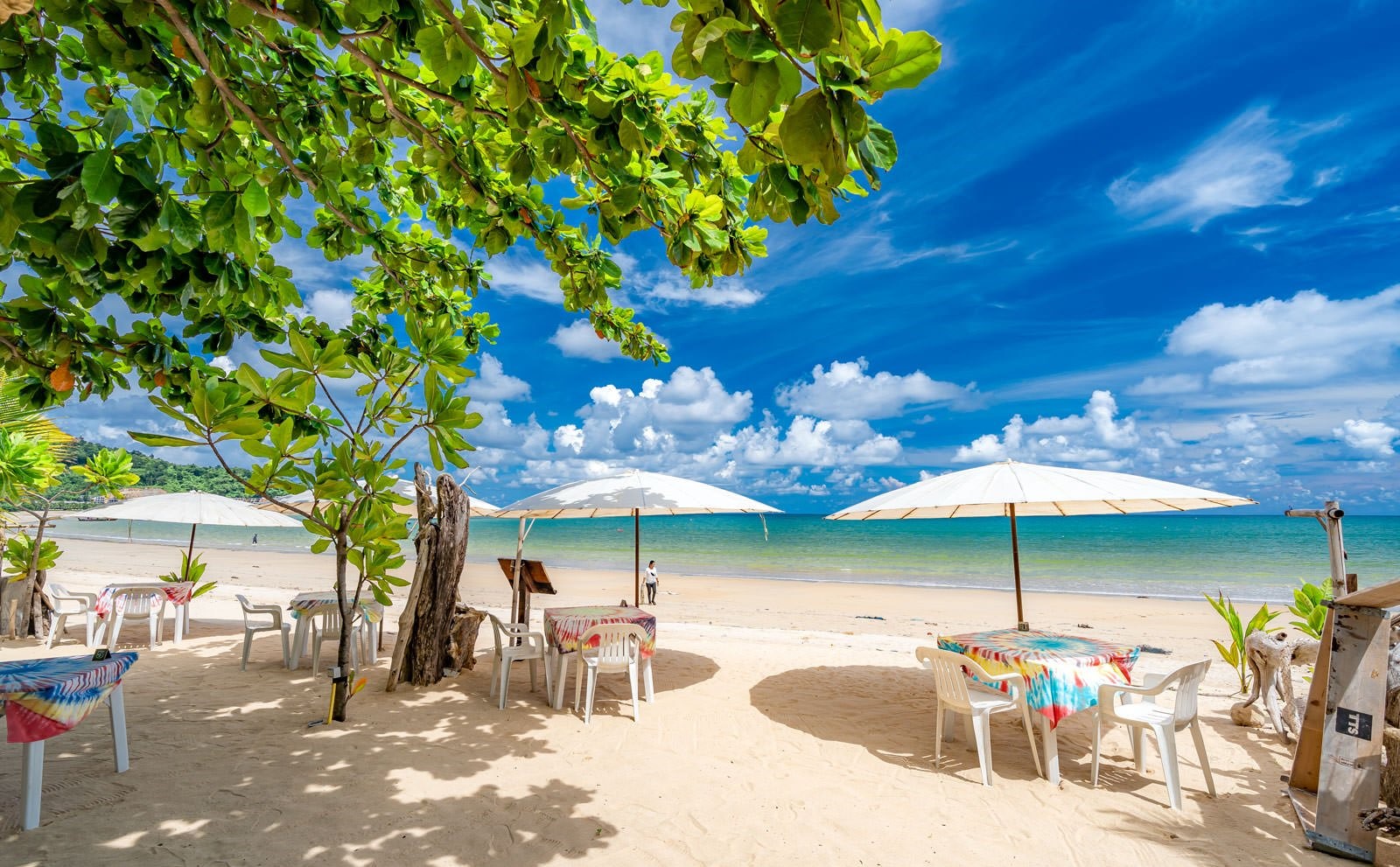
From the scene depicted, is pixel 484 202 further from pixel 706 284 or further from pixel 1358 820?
pixel 1358 820

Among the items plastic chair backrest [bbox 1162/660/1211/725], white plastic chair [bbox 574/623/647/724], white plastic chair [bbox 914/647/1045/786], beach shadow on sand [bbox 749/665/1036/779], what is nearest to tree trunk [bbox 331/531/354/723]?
white plastic chair [bbox 574/623/647/724]

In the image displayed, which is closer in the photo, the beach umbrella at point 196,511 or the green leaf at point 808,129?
the green leaf at point 808,129

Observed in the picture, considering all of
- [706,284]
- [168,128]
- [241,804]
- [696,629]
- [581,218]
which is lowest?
[696,629]

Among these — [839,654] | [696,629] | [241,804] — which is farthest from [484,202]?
[696,629]

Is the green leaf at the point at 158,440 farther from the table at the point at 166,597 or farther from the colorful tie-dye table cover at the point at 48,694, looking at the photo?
the table at the point at 166,597

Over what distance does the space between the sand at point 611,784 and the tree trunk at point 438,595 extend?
0.32m

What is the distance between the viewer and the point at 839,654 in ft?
26.2

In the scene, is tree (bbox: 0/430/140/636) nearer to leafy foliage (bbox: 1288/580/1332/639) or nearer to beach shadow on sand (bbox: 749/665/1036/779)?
beach shadow on sand (bbox: 749/665/1036/779)

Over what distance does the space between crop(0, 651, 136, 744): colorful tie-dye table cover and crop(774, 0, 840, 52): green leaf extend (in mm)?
4436

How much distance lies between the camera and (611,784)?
3795mm

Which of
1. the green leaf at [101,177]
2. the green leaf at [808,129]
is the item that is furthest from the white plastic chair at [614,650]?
the green leaf at [808,129]

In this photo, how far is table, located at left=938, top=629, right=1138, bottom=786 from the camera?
4.05m

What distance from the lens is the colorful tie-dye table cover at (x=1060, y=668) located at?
409 cm

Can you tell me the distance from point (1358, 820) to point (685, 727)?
4.06m
